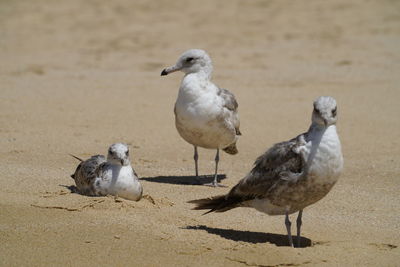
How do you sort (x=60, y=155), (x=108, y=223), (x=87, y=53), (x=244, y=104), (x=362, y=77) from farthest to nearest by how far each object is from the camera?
(x=87, y=53) → (x=362, y=77) → (x=244, y=104) → (x=60, y=155) → (x=108, y=223)

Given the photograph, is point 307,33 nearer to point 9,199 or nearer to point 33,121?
point 33,121

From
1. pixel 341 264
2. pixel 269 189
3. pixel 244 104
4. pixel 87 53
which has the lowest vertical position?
pixel 341 264

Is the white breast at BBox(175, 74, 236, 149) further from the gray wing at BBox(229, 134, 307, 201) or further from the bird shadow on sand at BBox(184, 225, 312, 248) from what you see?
the gray wing at BBox(229, 134, 307, 201)

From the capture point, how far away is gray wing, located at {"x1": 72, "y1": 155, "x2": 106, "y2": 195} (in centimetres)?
796

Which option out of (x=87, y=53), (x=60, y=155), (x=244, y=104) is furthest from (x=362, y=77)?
(x=60, y=155)

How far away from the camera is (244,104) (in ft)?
46.5

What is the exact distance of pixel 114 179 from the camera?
782 cm

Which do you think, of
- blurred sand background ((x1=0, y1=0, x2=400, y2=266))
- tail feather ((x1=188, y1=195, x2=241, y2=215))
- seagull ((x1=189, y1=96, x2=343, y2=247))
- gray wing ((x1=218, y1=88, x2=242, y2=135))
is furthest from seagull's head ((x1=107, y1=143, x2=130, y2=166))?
gray wing ((x1=218, y1=88, x2=242, y2=135))

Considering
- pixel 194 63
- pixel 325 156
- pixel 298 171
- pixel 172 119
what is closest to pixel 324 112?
pixel 325 156

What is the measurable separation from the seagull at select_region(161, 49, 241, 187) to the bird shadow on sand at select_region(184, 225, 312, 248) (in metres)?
2.21

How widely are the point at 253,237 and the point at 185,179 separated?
281 cm

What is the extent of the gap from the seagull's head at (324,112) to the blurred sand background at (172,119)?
1.07 metres

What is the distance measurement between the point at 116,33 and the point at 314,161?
51.0ft

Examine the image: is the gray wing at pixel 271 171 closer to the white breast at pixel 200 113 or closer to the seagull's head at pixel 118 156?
the seagull's head at pixel 118 156
